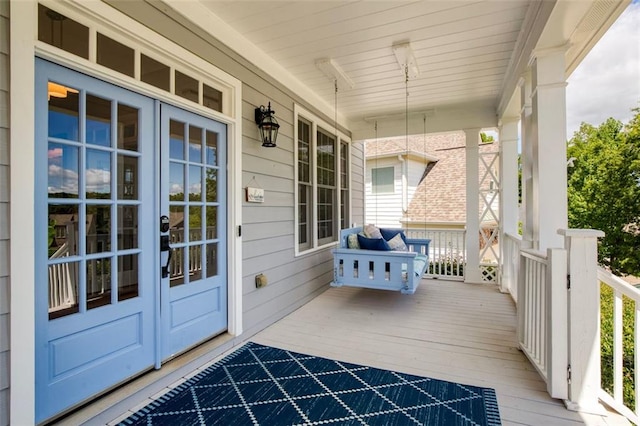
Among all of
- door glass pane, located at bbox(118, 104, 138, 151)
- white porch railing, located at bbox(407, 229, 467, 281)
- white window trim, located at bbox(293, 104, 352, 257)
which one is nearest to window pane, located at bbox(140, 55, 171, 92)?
door glass pane, located at bbox(118, 104, 138, 151)

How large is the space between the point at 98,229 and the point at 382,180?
9.32m

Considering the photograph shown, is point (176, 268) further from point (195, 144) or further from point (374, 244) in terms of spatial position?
point (374, 244)

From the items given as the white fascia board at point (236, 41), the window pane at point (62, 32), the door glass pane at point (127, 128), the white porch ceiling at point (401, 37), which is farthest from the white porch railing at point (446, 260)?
the window pane at point (62, 32)

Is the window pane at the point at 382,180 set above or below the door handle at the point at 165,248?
above

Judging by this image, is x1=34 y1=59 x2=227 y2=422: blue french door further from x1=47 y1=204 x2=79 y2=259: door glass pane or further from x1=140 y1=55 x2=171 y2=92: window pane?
x1=140 y1=55 x2=171 y2=92: window pane

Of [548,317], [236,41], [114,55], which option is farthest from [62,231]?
[548,317]

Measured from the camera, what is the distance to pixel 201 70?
2557 millimetres

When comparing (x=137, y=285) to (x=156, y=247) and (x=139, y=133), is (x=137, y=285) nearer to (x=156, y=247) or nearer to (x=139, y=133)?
(x=156, y=247)

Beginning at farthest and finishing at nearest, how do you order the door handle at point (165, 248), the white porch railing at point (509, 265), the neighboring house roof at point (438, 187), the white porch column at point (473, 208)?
the neighboring house roof at point (438, 187)
the white porch column at point (473, 208)
the white porch railing at point (509, 265)
the door handle at point (165, 248)

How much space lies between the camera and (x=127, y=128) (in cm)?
209

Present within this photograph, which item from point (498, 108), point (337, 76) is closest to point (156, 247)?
point (337, 76)

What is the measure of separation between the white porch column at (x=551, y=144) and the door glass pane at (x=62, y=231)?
3289 mm

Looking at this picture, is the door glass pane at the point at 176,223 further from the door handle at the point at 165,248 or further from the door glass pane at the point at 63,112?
the door glass pane at the point at 63,112

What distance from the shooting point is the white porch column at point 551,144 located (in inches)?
98.3
